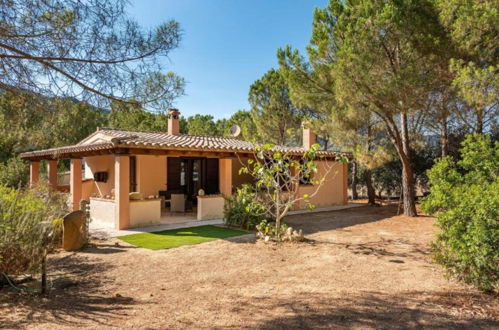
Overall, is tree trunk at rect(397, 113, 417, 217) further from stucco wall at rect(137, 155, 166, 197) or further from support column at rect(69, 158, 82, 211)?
support column at rect(69, 158, 82, 211)

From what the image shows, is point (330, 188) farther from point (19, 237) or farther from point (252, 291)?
point (19, 237)

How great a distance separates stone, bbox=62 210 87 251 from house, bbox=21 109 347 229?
2.33 m

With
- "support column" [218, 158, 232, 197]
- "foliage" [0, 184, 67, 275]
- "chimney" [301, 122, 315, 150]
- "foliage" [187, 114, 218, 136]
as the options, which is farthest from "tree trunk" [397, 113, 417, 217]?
"foliage" [187, 114, 218, 136]

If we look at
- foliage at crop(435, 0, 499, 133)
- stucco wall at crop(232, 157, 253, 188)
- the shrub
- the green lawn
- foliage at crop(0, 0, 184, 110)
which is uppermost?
foliage at crop(435, 0, 499, 133)

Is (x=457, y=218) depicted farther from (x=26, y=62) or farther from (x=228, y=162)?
(x=228, y=162)

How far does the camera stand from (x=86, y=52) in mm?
5180

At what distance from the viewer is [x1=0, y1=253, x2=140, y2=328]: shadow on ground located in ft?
A: 13.0

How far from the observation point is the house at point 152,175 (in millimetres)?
10336

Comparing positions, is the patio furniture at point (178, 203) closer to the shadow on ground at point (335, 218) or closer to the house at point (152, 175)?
the house at point (152, 175)

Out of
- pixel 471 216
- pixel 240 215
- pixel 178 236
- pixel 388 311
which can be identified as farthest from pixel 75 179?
pixel 471 216

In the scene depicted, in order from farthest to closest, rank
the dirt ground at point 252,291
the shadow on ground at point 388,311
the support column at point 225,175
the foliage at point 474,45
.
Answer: the support column at point 225,175, the foliage at point 474,45, the dirt ground at point 252,291, the shadow on ground at point 388,311

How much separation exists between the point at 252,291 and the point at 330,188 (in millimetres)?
12926

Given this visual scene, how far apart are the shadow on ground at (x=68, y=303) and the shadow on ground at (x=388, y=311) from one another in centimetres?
189

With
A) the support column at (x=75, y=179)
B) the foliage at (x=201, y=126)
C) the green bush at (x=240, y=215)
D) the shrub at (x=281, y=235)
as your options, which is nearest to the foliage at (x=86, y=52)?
the shrub at (x=281, y=235)
